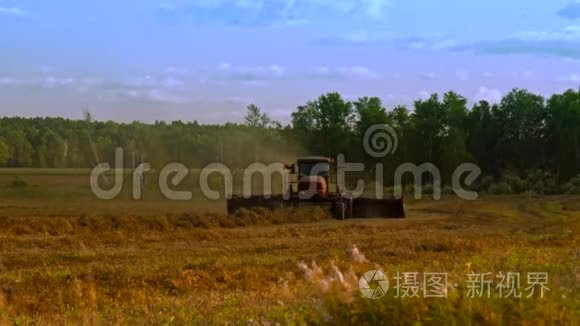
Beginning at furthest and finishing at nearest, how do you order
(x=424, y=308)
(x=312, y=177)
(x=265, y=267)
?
(x=312, y=177) < (x=265, y=267) < (x=424, y=308)

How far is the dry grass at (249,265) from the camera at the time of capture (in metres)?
6.14

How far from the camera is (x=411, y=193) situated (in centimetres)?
6344

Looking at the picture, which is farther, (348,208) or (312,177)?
(312,177)

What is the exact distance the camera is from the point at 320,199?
107 feet

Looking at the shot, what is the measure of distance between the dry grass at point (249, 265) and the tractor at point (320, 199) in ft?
3.41

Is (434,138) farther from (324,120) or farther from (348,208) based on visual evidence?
(348,208)

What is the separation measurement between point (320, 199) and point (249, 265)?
17.2 metres

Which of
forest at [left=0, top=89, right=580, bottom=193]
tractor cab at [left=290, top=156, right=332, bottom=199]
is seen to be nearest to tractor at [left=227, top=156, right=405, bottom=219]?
tractor cab at [left=290, top=156, right=332, bottom=199]

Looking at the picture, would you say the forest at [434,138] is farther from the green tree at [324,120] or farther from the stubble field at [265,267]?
the stubble field at [265,267]

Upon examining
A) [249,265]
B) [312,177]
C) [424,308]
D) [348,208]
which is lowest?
[348,208]

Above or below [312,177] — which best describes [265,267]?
below

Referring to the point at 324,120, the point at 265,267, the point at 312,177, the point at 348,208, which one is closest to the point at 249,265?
the point at 265,267

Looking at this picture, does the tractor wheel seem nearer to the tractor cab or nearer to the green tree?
the tractor cab

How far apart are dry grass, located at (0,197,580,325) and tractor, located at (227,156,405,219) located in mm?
1039
